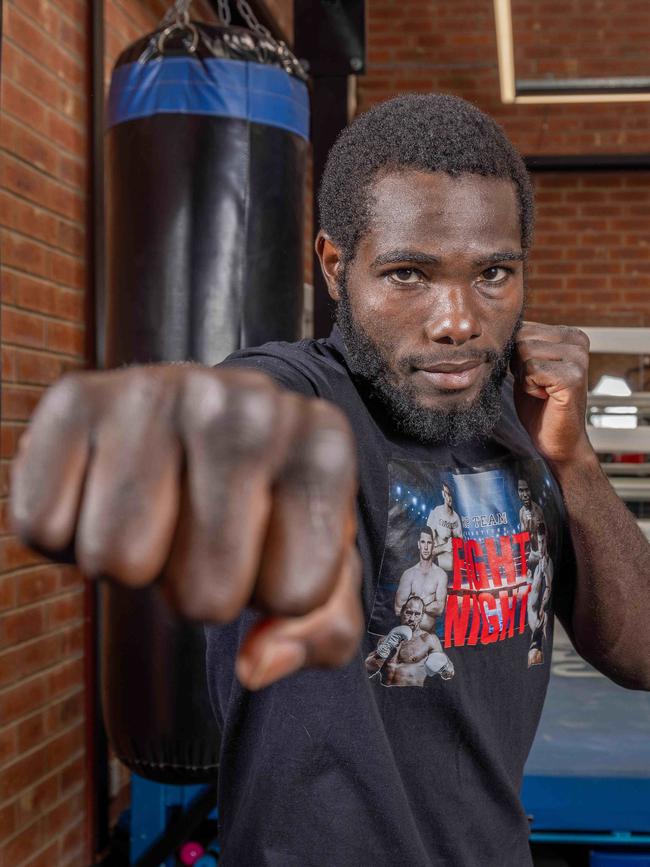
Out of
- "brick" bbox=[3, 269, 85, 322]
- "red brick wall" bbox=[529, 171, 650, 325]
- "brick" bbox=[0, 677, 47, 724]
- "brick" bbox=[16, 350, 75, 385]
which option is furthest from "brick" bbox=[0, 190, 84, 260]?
"red brick wall" bbox=[529, 171, 650, 325]

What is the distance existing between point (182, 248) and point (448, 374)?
1005 millimetres

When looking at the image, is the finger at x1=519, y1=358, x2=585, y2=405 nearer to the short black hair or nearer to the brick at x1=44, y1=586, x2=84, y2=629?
the short black hair

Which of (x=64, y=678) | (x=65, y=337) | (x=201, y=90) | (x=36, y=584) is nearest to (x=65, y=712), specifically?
(x=64, y=678)

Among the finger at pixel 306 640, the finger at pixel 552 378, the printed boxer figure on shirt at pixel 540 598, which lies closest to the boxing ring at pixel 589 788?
the printed boxer figure on shirt at pixel 540 598

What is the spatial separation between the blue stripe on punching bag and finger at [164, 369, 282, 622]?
1634mm

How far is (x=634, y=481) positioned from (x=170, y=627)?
2261 mm

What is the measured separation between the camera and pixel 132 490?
0.41 meters

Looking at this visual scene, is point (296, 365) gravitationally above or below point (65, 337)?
below

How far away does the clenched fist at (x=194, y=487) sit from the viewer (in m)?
0.41

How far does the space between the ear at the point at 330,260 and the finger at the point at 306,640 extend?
73 cm

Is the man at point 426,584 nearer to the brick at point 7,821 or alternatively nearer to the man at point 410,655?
the man at point 410,655

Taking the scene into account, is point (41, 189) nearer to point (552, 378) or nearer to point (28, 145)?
point (28, 145)

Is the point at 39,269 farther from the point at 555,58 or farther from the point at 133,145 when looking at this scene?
the point at 555,58

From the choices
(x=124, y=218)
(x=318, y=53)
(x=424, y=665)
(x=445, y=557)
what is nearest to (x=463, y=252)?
(x=445, y=557)
